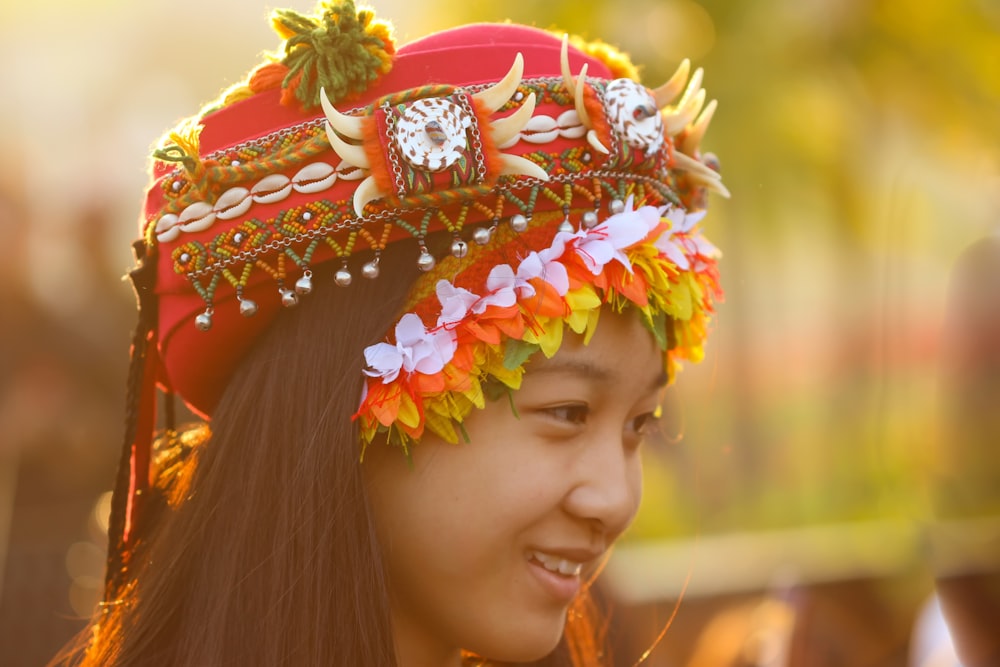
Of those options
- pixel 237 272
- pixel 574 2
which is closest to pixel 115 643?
pixel 237 272

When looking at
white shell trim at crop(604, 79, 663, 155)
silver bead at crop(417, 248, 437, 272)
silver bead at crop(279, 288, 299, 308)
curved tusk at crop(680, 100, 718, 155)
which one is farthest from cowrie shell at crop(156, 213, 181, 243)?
curved tusk at crop(680, 100, 718, 155)

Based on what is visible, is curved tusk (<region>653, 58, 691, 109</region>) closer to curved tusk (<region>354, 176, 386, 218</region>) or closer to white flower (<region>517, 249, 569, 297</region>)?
white flower (<region>517, 249, 569, 297</region>)

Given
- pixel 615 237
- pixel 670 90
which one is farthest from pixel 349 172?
pixel 670 90

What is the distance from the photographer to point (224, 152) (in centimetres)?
199

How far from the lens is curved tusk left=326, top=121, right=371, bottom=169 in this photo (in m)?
1.88

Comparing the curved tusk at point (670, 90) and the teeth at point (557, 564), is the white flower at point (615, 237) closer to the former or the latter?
the curved tusk at point (670, 90)

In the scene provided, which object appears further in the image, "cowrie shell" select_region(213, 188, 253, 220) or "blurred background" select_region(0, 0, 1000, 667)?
"blurred background" select_region(0, 0, 1000, 667)

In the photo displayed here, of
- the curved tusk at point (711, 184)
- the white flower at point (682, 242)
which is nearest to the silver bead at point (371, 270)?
the white flower at point (682, 242)

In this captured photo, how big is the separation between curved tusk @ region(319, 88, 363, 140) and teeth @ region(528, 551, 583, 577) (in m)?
0.87

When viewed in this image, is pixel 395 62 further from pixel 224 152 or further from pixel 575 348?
pixel 575 348

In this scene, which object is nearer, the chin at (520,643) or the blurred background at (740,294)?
the chin at (520,643)

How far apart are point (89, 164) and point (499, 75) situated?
8.95 m

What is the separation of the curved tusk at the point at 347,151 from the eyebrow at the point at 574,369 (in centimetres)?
50

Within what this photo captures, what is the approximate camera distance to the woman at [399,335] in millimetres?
1937
